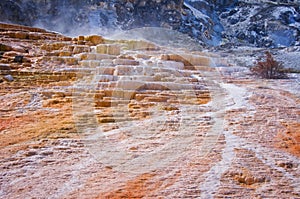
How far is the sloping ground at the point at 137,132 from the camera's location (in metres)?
3.11

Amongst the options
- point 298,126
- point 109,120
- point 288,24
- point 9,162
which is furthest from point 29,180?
point 288,24

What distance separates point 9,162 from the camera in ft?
11.1

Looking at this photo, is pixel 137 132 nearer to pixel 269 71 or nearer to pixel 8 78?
pixel 8 78

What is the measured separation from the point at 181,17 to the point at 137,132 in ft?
60.8

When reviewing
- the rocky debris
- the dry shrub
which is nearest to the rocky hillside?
the dry shrub

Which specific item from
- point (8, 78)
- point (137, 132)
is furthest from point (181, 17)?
point (137, 132)

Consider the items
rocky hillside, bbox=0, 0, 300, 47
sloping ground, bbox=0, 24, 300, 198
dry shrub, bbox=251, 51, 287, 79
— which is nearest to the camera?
sloping ground, bbox=0, 24, 300, 198

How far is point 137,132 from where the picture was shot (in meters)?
4.31

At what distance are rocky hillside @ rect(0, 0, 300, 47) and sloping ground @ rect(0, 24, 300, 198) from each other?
11.5m

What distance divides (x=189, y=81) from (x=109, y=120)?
2.60m

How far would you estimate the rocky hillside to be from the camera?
18.7 meters

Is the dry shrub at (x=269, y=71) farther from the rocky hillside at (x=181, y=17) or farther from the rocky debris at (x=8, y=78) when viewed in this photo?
the rocky hillside at (x=181, y=17)

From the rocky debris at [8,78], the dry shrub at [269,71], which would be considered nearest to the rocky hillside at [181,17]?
the dry shrub at [269,71]

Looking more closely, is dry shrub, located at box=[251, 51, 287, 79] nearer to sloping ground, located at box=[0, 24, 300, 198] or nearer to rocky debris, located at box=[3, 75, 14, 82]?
sloping ground, located at box=[0, 24, 300, 198]
